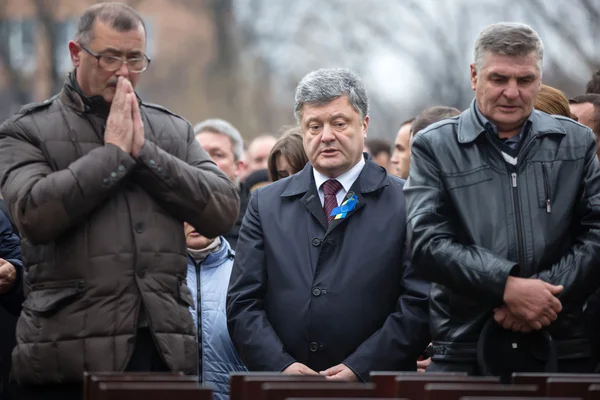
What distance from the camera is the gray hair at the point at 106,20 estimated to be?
6.49 metres

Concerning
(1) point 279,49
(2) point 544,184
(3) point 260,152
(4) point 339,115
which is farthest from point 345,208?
(1) point 279,49

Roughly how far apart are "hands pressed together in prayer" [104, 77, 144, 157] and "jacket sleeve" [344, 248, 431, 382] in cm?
150

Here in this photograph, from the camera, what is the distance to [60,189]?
618 centimetres

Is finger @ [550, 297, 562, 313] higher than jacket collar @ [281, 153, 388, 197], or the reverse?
jacket collar @ [281, 153, 388, 197]

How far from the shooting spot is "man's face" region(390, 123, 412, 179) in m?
9.61

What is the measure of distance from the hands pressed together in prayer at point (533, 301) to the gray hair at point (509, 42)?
1.04 m

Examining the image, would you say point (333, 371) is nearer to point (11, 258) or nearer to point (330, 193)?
point (330, 193)

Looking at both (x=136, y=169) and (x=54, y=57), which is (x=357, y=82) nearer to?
A: (x=136, y=169)

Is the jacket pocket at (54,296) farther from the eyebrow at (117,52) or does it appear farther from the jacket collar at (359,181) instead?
the jacket collar at (359,181)

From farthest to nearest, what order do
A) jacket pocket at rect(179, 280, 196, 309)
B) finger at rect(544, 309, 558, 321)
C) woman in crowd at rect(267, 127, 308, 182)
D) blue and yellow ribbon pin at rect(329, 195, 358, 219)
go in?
woman in crowd at rect(267, 127, 308, 182)
blue and yellow ribbon pin at rect(329, 195, 358, 219)
jacket pocket at rect(179, 280, 196, 309)
finger at rect(544, 309, 558, 321)

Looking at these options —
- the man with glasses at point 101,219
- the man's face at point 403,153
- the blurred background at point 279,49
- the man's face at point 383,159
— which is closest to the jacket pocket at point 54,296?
the man with glasses at point 101,219

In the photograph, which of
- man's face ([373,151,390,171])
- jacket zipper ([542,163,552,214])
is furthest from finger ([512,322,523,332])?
man's face ([373,151,390,171])

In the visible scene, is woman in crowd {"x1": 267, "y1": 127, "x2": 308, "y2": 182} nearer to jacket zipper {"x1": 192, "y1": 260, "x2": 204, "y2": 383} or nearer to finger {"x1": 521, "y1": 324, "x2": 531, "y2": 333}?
jacket zipper {"x1": 192, "y1": 260, "x2": 204, "y2": 383}

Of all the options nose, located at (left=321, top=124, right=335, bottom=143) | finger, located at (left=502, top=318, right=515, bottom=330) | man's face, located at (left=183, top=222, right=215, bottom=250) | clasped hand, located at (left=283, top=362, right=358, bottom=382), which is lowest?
clasped hand, located at (left=283, top=362, right=358, bottom=382)
